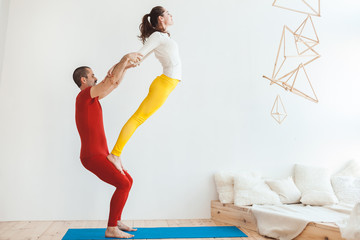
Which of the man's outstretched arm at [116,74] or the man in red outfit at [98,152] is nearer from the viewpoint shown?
the man's outstretched arm at [116,74]

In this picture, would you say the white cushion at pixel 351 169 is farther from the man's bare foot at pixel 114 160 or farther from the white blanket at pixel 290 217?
the man's bare foot at pixel 114 160

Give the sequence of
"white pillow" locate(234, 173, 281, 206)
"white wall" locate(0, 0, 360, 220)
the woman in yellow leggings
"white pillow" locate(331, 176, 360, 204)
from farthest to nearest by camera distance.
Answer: "white pillow" locate(331, 176, 360, 204) < "white wall" locate(0, 0, 360, 220) < "white pillow" locate(234, 173, 281, 206) < the woman in yellow leggings

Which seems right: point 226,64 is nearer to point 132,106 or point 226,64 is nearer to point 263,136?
point 263,136

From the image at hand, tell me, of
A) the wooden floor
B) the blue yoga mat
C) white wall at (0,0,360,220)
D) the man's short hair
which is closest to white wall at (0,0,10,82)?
white wall at (0,0,360,220)

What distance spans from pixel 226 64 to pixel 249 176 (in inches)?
62.0

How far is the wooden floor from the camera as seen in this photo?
2.88 meters

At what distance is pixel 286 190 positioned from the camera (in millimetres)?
3719

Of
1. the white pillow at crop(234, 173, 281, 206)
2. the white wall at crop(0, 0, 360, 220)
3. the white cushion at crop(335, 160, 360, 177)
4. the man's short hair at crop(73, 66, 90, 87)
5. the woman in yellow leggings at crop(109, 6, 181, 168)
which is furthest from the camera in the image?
the white cushion at crop(335, 160, 360, 177)

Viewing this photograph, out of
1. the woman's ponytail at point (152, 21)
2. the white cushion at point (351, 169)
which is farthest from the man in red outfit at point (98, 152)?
the white cushion at point (351, 169)

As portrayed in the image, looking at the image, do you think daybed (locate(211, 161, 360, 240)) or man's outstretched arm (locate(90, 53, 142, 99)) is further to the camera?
daybed (locate(211, 161, 360, 240))

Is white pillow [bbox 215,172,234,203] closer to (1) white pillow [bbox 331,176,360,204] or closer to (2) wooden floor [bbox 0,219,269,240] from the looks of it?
(2) wooden floor [bbox 0,219,269,240]

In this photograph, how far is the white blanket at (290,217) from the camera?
2836 millimetres

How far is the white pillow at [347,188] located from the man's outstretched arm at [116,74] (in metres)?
3.09

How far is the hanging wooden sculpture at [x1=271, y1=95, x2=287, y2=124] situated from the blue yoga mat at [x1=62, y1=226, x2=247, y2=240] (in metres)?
1.75
